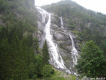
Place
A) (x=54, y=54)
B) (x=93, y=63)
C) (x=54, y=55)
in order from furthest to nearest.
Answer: (x=54, y=54) < (x=54, y=55) < (x=93, y=63)

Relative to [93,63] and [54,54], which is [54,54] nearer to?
[54,54]

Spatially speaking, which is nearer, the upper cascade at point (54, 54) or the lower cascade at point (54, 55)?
the lower cascade at point (54, 55)

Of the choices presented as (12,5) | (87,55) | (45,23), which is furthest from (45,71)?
(12,5)

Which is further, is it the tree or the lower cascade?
the lower cascade

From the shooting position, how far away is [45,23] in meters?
71.6

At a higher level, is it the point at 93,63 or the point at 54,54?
Result: the point at 93,63

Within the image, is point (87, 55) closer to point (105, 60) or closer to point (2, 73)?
point (105, 60)

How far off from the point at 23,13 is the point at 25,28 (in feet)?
67.3

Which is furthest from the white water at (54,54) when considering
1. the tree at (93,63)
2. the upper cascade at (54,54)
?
the tree at (93,63)

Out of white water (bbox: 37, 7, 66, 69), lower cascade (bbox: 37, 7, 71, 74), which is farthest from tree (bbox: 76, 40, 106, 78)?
white water (bbox: 37, 7, 66, 69)

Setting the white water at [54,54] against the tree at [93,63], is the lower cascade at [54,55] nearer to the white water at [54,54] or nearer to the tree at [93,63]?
the white water at [54,54]

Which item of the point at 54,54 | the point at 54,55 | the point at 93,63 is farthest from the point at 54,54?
the point at 93,63

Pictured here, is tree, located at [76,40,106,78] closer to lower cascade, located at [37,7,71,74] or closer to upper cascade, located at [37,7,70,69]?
lower cascade, located at [37,7,71,74]

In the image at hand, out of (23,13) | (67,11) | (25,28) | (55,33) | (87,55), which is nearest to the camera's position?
(87,55)
